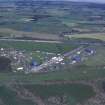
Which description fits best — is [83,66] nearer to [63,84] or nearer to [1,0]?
[63,84]

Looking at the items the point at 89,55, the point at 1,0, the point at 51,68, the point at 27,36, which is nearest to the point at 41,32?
the point at 27,36

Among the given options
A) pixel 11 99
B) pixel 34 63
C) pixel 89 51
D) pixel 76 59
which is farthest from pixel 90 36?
pixel 11 99

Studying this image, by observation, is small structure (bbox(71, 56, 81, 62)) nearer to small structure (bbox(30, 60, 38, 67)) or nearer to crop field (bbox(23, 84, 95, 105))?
small structure (bbox(30, 60, 38, 67))

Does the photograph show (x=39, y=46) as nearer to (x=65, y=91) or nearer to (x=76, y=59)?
(x=76, y=59)

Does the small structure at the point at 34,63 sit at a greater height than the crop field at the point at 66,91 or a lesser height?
lesser

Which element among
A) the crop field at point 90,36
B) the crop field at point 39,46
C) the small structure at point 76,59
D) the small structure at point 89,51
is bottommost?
the crop field at point 90,36

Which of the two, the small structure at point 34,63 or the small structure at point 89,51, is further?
the small structure at point 89,51

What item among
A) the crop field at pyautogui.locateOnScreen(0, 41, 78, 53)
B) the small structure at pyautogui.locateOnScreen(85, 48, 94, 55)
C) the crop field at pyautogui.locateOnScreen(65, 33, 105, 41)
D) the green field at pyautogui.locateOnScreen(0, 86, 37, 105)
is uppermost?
the green field at pyautogui.locateOnScreen(0, 86, 37, 105)

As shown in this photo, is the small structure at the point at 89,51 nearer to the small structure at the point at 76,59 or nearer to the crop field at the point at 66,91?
the small structure at the point at 76,59

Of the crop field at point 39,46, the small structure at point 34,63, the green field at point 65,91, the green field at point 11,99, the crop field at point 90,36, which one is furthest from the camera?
the crop field at point 90,36

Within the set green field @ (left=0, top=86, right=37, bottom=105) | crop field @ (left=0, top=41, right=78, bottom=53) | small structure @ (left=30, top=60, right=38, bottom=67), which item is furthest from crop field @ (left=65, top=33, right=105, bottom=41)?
green field @ (left=0, top=86, right=37, bottom=105)

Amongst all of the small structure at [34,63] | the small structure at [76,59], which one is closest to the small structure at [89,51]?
the small structure at [76,59]
